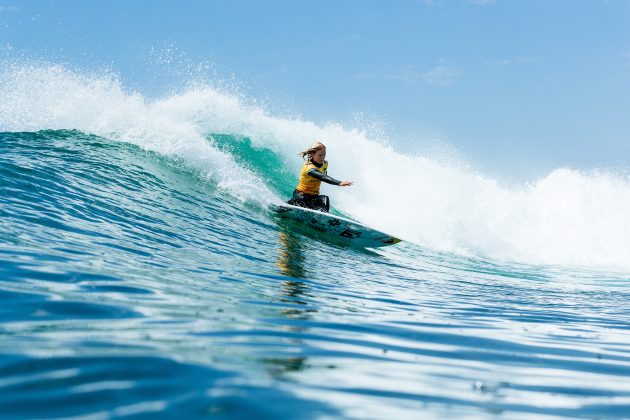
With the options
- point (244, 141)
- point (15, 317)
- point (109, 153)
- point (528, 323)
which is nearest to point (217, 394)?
point (15, 317)

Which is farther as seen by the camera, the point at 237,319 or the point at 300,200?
the point at 300,200

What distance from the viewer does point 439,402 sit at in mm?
2053

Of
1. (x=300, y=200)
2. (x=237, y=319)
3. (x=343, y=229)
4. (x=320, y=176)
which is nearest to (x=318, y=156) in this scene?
(x=320, y=176)

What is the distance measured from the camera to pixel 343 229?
1038 centimetres

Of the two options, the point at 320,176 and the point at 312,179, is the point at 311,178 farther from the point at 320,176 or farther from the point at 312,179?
the point at 320,176

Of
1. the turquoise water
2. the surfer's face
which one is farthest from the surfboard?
the turquoise water

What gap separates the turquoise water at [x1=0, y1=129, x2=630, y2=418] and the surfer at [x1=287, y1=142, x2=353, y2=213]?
7.97 feet

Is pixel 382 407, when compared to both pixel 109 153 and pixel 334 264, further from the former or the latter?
pixel 109 153

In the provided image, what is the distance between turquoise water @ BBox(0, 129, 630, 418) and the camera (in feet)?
6.34

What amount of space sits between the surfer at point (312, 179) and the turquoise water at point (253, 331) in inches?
95.6

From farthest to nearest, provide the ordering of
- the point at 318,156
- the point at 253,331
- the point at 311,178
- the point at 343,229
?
1. the point at 311,178
2. the point at 318,156
3. the point at 343,229
4. the point at 253,331

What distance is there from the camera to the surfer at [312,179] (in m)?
10.6

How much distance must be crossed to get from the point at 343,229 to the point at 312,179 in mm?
1177

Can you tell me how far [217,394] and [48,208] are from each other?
6045 millimetres
